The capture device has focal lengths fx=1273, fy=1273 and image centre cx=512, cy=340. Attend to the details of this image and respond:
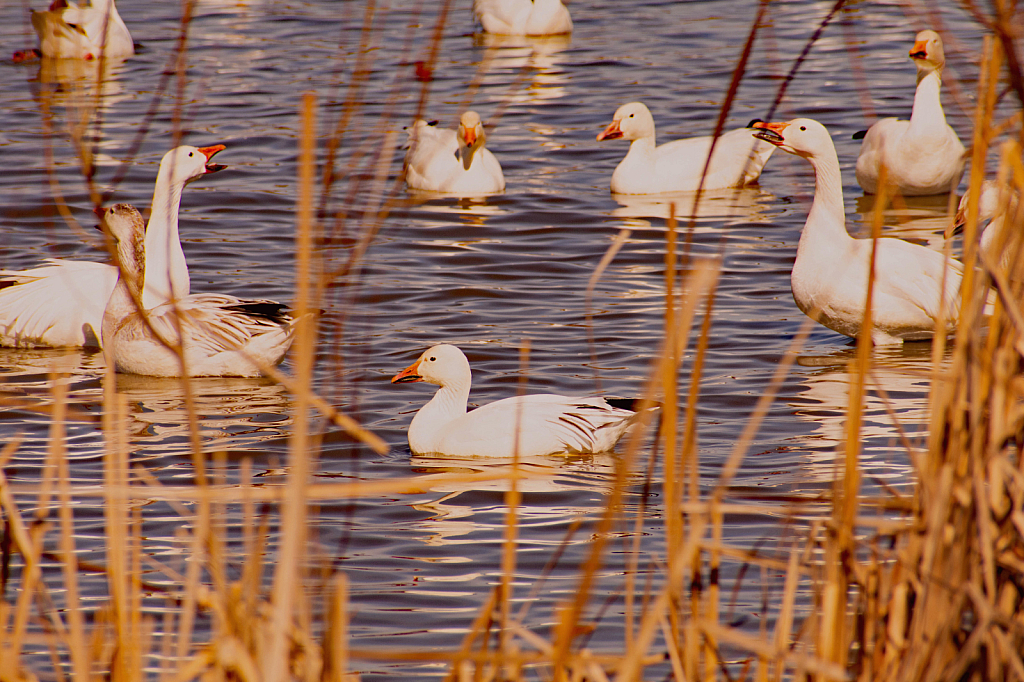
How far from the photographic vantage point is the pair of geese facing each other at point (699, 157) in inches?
406

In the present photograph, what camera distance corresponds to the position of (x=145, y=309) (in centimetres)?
724

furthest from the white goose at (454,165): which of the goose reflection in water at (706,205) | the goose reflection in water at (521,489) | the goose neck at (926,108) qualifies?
the goose reflection in water at (521,489)

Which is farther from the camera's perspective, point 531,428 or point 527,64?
point 527,64

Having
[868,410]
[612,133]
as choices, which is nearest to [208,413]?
[868,410]

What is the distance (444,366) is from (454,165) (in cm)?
496

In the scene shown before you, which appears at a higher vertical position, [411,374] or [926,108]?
[926,108]

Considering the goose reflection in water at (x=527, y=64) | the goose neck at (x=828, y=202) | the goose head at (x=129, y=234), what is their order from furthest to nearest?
the goose reflection in water at (x=527, y=64) < the goose head at (x=129, y=234) < the goose neck at (x=828, y=202)

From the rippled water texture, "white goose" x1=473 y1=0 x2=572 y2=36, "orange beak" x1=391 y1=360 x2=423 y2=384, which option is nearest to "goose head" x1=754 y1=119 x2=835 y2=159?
the rippled water texture

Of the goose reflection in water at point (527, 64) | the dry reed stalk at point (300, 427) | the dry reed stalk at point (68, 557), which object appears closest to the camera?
the dry reed stalk at point (300, 427)

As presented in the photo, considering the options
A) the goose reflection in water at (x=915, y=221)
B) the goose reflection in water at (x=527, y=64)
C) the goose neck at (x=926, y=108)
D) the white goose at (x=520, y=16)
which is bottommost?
the goose reflection in water at (x=915, y=221)

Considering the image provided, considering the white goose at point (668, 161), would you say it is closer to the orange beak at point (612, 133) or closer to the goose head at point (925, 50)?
the orange beak at point (612, 133)

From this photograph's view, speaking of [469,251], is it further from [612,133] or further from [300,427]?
[300,427]

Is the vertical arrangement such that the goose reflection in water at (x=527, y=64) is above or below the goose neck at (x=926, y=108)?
above

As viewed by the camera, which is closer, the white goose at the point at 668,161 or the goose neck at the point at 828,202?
the goose neck at the point at 828,202
